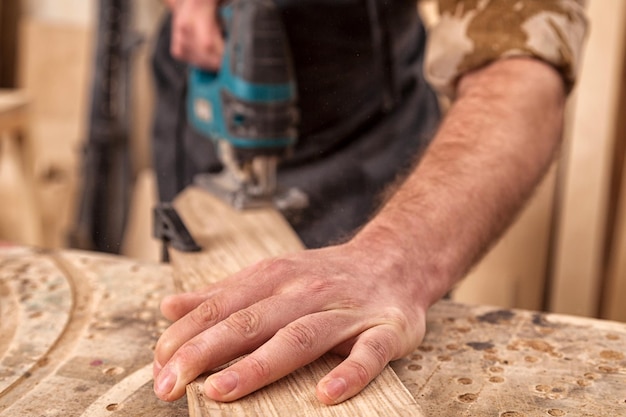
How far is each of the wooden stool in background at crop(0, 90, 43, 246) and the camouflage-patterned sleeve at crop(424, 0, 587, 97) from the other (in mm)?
1851

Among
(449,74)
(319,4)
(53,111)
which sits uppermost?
(319,4)

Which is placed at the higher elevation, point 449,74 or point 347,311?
point 449,74

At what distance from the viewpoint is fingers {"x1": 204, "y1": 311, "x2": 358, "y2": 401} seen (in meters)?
0.64

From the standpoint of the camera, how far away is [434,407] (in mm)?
702

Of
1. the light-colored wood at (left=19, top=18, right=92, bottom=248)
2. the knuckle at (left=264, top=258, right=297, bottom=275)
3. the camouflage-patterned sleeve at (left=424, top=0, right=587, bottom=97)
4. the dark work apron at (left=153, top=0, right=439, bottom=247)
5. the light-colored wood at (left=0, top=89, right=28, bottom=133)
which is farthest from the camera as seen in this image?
the light-colored wood at (left=19, top=18, right=92, bottom=248)

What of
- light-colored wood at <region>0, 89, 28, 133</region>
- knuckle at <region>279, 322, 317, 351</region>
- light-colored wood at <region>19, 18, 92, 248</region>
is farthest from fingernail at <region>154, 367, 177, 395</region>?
light-colored wood at <region>19, 18, 92, 248</region>

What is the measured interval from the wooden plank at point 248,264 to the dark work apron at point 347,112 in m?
0.20

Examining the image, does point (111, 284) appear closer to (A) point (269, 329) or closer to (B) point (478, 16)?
(A) point (269, 329)

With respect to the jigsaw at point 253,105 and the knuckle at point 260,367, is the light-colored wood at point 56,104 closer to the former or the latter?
the jigsaw at point 253,105

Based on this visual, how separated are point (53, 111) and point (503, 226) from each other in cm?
264

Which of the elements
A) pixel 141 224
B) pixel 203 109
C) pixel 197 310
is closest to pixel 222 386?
pixel 197 310

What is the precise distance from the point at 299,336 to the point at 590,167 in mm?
1567

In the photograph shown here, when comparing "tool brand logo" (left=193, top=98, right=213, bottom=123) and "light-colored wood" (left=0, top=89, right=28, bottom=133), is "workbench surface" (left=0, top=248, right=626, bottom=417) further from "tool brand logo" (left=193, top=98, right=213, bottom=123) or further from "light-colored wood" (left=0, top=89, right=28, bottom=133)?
"light-colored wood" (left=0, top=89, right=28, bottom=133)

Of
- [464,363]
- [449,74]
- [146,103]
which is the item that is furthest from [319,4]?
[146,103]
